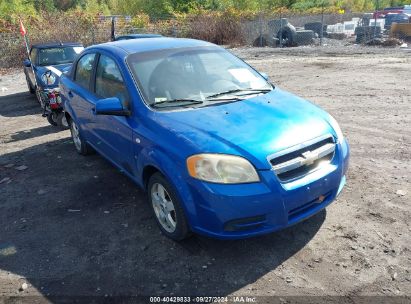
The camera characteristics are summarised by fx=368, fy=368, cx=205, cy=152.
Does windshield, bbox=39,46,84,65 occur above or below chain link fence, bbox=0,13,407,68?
above

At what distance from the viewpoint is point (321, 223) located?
3.73 m

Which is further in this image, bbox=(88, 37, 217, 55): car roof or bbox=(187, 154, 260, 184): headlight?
bbox=(88, 37, 217, 55): car roof

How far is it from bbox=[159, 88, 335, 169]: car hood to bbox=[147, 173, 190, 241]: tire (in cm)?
50

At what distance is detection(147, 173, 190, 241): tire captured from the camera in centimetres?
326

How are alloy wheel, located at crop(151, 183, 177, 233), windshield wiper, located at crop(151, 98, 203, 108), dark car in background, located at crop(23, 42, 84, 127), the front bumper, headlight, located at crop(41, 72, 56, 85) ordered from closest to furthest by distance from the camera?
the front bumper < alloy wheel, located at crop(151, 183, 177, 233) < windshield wiper, located at crop(151, 98, 203, 108) < dark car in background, located at crop(23, 42, 84, 127) < headlight, located at crop(41, 72, 56, 85)

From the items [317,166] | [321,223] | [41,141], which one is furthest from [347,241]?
[41,141]

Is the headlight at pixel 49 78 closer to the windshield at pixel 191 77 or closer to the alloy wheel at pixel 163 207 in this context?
the windshield at pixel 191 77

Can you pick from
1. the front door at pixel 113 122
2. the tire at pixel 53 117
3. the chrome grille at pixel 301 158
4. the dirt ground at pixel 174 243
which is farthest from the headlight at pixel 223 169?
the tire at pixel 53 117

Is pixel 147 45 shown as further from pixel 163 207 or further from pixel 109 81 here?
pixel 163 207

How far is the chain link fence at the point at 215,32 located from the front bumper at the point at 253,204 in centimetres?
1876

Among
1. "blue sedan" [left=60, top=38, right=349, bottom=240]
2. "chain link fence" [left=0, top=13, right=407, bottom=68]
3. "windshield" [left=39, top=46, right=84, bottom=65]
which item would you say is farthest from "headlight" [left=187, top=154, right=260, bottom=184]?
"chain link fence" [left=0, top=13, right=407, bottom=68]

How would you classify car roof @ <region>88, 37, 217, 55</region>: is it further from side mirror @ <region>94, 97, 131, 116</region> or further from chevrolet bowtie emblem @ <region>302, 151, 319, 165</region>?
chevrolet bowtie emblem @ <region>302, 151, 319, 165</region>

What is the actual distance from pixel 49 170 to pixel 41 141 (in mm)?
1642

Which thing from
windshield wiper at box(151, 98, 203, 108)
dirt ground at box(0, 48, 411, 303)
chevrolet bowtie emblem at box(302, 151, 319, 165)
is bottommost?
dirt ground at box(0, 48, 411, 303)
